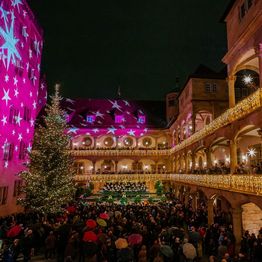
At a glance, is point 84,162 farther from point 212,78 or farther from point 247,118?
point 247,118

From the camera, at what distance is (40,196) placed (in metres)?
21.2

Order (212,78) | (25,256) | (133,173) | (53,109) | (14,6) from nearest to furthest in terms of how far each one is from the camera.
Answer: (25,256), (53,109), (14,6), (212,78), (133,173)

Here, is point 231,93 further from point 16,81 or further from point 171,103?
point 171,103

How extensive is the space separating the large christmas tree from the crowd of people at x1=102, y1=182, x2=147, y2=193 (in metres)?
15.3

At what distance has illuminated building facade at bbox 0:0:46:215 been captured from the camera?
23469 mm

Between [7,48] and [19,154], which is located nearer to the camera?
[7,48]

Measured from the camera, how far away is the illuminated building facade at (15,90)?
77.0 ft

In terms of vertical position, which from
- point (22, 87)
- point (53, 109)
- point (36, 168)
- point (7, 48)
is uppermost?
point (7, 48)

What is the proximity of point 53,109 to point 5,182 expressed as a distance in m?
8.24

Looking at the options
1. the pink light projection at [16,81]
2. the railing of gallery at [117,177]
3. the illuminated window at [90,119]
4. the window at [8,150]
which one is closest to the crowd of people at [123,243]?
the window at [8,150]

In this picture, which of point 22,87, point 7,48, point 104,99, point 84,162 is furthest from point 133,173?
point 7,48

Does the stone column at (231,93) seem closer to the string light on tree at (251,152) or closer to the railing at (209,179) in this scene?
the railing at (209,179)

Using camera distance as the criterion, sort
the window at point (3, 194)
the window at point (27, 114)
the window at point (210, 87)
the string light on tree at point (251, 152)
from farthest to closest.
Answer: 1. the window at point (210, 87)
2. the window at point (27, 114)
3. the string light on tree at point (251, 152)
4. the window at point (3, 194)

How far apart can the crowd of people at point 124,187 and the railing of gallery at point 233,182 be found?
551 inches
